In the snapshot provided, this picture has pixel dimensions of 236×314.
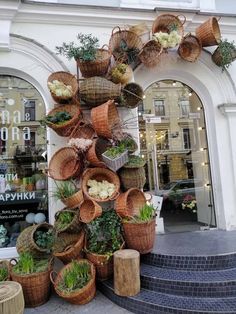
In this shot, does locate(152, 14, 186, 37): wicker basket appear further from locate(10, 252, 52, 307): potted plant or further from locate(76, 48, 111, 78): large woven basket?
locate(10, 252, 52, 307): potted plant

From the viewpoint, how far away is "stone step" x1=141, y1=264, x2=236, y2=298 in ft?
11.1

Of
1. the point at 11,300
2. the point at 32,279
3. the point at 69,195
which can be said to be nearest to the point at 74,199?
the point at 69,195

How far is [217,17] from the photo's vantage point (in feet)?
17.9

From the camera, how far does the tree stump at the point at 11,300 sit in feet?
9.51

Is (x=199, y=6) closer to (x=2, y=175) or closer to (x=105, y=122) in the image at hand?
(x=105, y=122)

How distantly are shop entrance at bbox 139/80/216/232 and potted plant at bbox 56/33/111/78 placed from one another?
1382 millimetres

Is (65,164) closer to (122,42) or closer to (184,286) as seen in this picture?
(122,42)

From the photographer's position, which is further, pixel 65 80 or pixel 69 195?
pixel 65 80

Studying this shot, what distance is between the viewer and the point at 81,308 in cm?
353

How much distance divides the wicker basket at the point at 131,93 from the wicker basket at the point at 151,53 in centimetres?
61

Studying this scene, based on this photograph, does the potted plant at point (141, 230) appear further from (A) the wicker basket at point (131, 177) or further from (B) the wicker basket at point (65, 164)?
(B) the wicker basket at point (65, 164)

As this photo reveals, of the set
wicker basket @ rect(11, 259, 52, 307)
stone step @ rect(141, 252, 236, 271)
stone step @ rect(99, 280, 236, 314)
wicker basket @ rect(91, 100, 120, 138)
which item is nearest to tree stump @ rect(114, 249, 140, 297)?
stone step @ rect(99, 280, 236, 314)

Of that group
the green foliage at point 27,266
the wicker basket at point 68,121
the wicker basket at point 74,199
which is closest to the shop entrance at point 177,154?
the wicker basket at point 68,121

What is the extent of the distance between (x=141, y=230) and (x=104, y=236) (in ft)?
1.71
